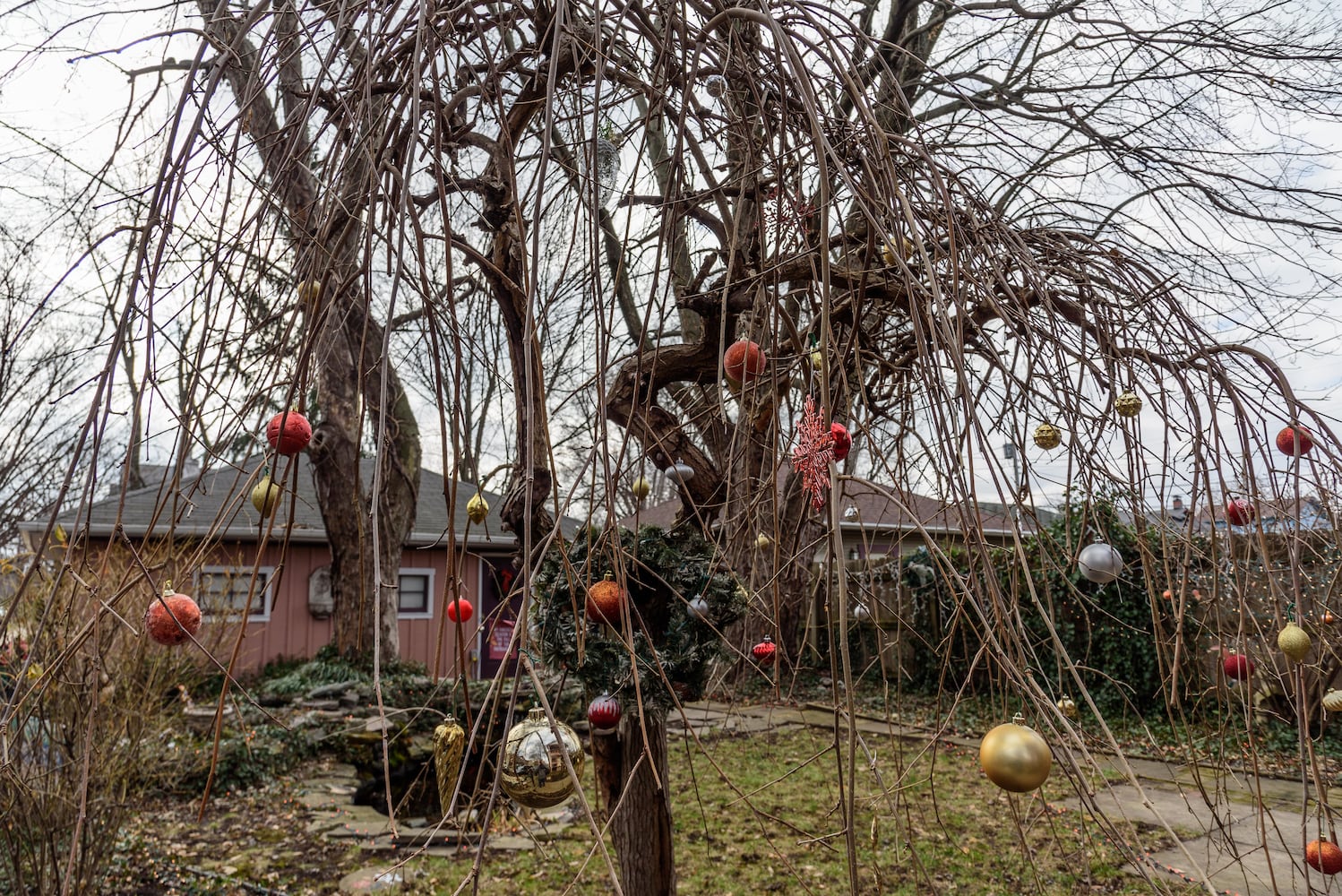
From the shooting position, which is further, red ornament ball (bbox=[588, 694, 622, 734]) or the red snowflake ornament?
red ornament ball (bbox=[588, 694, 622, 734])

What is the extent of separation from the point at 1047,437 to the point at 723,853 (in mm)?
3039

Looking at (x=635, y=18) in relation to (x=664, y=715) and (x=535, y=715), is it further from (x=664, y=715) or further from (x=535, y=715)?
(x=664, y=715)

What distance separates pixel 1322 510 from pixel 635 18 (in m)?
1.83

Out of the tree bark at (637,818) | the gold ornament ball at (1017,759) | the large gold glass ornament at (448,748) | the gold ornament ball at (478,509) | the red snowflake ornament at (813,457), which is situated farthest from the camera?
the tree bark at (637,818)

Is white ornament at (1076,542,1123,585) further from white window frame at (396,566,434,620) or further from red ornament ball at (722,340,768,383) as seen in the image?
white window frame at (396,566,434,620)

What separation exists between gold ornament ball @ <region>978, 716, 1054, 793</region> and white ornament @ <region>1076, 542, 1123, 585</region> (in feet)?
3.41

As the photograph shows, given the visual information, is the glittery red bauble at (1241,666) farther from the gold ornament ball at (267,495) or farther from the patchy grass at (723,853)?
the gold ornament ball at (267,495)

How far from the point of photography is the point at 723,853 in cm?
415

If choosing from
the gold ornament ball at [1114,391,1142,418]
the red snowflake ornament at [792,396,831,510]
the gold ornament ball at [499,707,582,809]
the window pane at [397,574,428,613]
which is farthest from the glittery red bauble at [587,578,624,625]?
the window pane at [397,574,428,613]

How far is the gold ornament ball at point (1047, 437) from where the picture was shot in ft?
6.79

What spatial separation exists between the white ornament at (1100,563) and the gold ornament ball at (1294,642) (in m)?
0.41

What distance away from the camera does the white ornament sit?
5.99ft

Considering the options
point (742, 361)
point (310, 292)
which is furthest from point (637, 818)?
point (310, 292)

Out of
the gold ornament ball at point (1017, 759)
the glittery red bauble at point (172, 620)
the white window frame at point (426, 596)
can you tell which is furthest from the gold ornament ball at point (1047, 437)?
the white window frame at point (426, 596)
